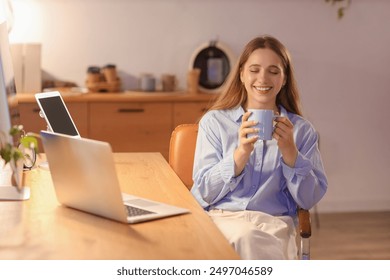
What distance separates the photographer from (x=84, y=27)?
375 cm

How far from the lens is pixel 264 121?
1674mm

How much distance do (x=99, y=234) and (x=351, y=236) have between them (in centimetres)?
215

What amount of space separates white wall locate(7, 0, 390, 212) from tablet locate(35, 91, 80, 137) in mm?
1736

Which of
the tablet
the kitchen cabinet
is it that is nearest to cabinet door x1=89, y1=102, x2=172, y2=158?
the kitchen cabinet

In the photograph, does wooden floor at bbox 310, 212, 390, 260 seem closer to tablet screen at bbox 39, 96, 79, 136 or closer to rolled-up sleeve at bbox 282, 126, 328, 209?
rolled-up sleeve at bbox 282, 126, 328, 209

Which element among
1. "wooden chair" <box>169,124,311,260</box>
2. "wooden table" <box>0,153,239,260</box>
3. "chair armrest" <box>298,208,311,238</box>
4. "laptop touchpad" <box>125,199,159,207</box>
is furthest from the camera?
"wooden chair" <box>169,124,311,260</box>

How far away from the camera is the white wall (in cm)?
374

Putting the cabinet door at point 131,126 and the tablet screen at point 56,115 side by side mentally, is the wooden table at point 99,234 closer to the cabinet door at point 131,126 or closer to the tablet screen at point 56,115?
the tablet screen at point 56,115

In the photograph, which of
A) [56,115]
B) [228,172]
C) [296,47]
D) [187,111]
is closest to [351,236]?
[187,111]

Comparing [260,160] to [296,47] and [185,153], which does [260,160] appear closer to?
[185,153]

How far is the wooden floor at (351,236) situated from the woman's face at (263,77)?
1192mm
